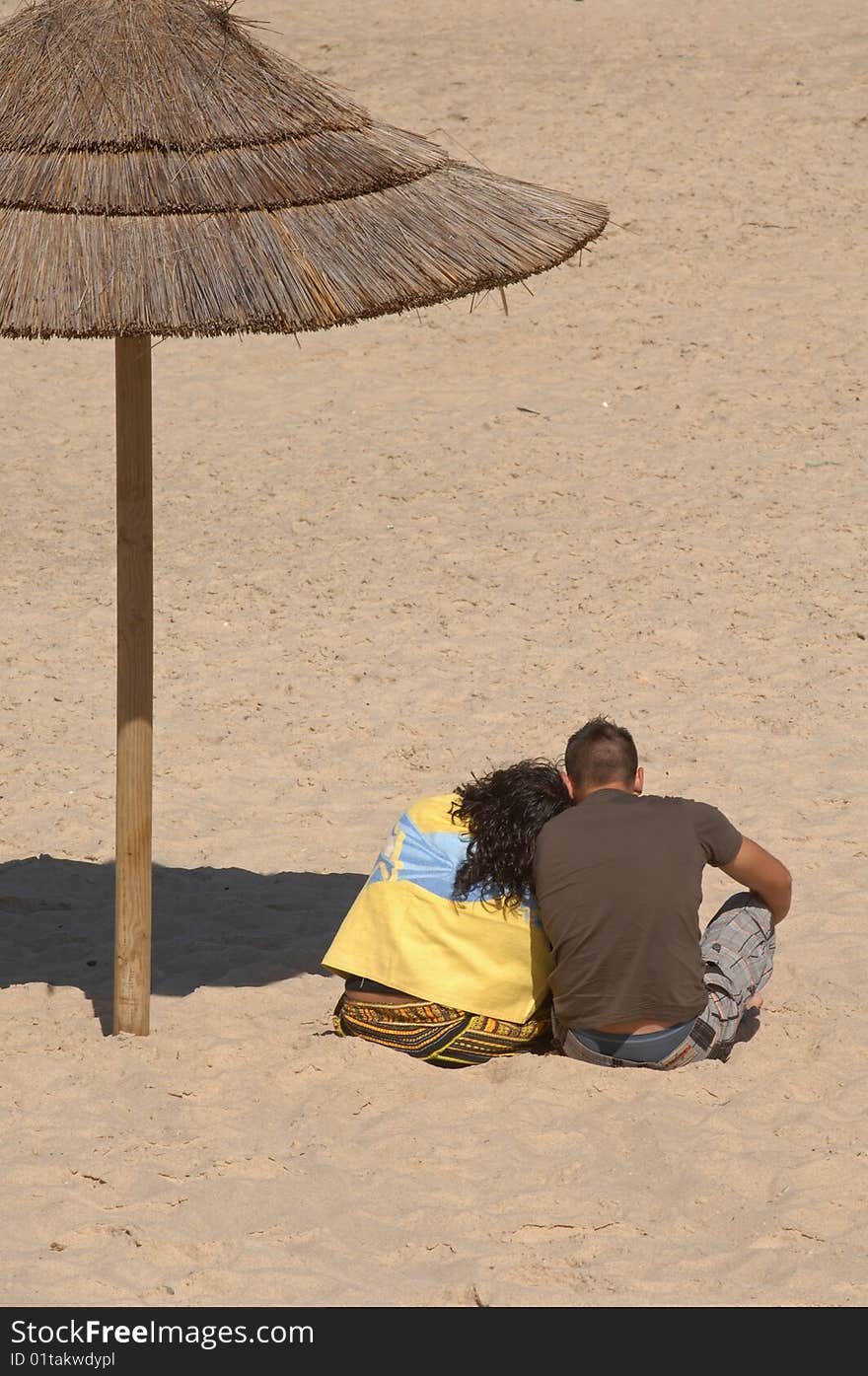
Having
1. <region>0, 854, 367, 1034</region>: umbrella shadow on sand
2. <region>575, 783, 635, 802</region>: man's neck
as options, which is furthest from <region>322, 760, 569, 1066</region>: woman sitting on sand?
<region>0, 854, 367, 1034</region>: umbrella shadow on sand

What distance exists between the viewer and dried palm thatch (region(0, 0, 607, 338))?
13.1 feet

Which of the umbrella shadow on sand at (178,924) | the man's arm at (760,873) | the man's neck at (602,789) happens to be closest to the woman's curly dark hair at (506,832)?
the man's neck at (602,789)

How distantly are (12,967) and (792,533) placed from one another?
5.89m

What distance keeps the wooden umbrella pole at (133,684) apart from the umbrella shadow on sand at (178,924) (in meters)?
0.33

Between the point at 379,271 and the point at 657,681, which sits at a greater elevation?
the point at 379,271

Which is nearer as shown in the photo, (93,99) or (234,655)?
(93,99)

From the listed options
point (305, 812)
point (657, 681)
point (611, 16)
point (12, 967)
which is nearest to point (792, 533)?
point (657, 681)

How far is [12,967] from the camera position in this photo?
543cm

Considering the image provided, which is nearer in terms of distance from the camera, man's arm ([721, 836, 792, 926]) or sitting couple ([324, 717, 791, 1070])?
sitting couple ([324, 717, 791, 1070])

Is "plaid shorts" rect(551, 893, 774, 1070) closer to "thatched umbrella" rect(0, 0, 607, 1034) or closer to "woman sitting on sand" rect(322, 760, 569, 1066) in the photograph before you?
"woman sitting on sand" rect(322, 760, 569, 1066)

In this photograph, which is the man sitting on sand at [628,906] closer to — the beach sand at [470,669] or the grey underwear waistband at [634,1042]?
the grey underwear waistband at [634,1042]

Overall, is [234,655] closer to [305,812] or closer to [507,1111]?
[305,812]

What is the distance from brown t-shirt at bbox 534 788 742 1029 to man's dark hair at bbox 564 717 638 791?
66 mm

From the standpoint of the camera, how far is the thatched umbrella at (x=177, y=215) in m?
4.00
